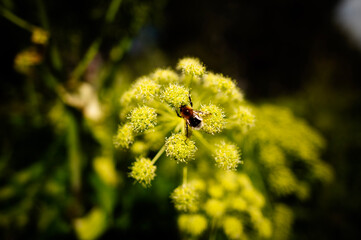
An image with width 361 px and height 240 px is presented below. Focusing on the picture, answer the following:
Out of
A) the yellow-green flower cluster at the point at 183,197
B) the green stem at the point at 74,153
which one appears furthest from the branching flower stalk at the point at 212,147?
the green stem at the point at 74,153

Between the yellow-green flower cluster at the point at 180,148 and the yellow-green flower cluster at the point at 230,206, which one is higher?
the yellow-green flower cluster at the point at 230,206

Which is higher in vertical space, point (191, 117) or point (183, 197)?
point (191, 117)

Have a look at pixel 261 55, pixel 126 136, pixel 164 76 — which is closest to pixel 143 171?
pixel 126 136

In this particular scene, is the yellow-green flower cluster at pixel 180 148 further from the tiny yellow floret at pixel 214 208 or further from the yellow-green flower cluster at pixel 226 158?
the tiny yellow floret at pixel 214 208

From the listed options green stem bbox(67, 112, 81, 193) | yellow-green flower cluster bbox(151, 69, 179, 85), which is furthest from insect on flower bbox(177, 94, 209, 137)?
green stem bbox(67, 112, 81, 193)

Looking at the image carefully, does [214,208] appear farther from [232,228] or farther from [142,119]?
[142,119]

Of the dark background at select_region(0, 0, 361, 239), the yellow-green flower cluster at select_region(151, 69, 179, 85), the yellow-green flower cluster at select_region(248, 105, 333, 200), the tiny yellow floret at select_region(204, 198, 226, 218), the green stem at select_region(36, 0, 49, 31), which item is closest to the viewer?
the yellow-green flower cluster at select_region(151, 69, 179, 85)

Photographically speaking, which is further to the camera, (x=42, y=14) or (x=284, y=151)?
(x=284, y=151)

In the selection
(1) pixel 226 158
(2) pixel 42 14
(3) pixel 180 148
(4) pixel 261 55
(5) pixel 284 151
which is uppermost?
(4) pixel 261 55

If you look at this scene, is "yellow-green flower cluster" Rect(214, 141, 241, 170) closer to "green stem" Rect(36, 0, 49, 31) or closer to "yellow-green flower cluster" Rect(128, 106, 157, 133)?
"yellow-green flower cluster" Rect(128, 106, 157, 133)
